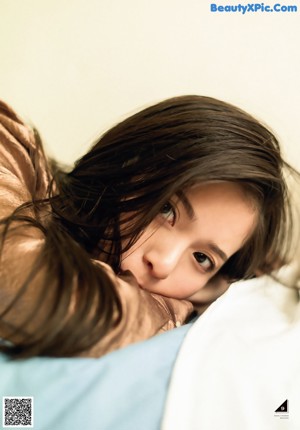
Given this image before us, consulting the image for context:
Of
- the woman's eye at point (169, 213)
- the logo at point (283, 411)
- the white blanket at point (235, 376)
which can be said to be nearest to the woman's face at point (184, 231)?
the woman's eye at point (169, 213)

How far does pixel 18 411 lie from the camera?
0.41m

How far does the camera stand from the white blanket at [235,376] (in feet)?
1.39

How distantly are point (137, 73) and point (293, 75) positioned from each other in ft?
1.03

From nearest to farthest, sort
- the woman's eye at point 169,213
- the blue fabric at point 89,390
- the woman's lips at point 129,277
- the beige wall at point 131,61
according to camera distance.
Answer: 1. the blue fabric at point 89,390
2. the woman's lips at point 129,277
3. the woman's eye at point 169,213
4. the beige wall at point 131,61

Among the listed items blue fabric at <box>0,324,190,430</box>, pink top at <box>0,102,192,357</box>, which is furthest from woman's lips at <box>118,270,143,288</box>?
blue fabric at <box>0,324,190,430</box>

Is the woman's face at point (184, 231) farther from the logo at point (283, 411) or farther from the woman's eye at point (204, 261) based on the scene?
the logo at point (283, 411)

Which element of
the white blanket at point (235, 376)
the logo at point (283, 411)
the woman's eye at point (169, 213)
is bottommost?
the logo at point (283, 411)

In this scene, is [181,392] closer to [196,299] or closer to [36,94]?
[196,299]

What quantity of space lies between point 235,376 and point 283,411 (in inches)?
2.3

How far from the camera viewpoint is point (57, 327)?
0.40m

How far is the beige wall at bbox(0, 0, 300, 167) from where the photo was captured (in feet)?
2.67

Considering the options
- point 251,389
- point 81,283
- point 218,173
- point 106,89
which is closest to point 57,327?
point 81,283

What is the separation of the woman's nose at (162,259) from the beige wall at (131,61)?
364 mm

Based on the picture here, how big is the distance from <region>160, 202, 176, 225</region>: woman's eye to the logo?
11.5 inches
